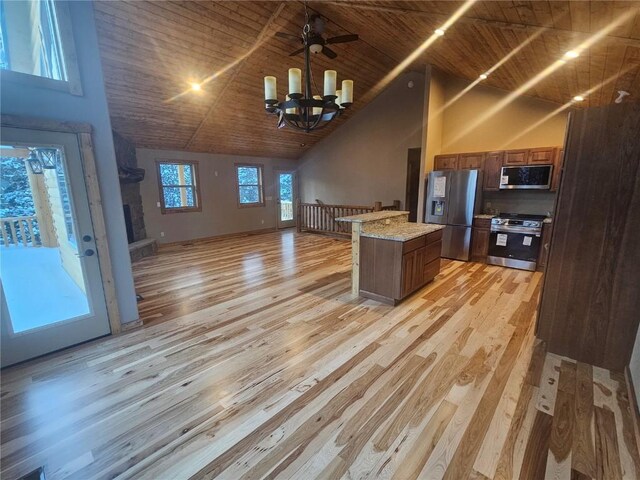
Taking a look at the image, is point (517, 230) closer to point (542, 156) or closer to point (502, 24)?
point (542, 156)

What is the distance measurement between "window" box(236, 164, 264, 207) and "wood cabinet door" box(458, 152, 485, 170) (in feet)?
19.5

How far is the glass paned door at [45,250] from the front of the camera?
7.79ft

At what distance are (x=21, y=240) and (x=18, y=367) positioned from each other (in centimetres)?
109

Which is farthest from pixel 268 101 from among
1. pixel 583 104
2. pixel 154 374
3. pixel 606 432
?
pixel 583 104

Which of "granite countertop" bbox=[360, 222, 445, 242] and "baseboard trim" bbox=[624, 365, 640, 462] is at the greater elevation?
"granite countertop" bbox=[360, 222, 445, 242]

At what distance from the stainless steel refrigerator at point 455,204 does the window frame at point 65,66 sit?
17.5ft

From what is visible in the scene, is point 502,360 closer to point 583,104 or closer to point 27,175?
point 27,175

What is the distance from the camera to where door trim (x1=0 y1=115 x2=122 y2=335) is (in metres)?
2.30

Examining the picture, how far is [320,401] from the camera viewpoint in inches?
78.5

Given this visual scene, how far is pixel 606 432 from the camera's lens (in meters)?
1.73

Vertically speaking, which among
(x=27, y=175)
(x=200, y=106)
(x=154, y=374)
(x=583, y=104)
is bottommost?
(x=154, y=374)

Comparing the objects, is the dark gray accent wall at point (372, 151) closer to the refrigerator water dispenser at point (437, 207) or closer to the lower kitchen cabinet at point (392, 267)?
the refrigerator water dispenser at point (437, 207)

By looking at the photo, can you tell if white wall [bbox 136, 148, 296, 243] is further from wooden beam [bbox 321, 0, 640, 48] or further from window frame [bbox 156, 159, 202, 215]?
wooden beam [bbox 321, 0, 640, 48]

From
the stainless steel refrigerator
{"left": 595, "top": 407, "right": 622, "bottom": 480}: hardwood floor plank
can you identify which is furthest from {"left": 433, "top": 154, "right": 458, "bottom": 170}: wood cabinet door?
{"left": 595, "top": 407, "right": 622, "bottom": 480}: hardwood floor plank
